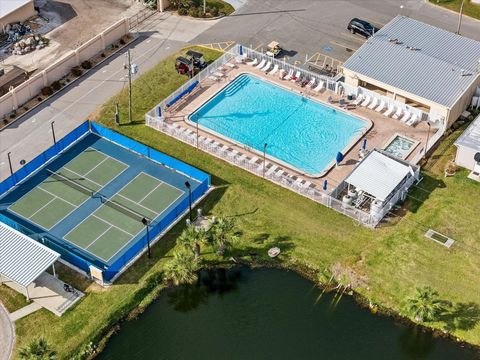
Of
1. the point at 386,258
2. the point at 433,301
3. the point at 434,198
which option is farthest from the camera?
the point at 434,198

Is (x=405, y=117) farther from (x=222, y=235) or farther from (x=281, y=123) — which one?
(x=222, y=235)

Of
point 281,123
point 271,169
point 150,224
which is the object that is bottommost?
point 150,224

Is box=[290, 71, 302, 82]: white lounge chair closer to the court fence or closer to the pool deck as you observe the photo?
the pool deck

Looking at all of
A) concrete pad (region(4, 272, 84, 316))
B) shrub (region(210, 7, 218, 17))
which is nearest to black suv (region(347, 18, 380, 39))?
shrub (region(210, 7, 218, 17))

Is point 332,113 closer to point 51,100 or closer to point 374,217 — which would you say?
point 374,217

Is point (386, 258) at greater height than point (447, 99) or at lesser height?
lesser

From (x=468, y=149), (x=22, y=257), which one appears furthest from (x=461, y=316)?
(x=22, y=257)

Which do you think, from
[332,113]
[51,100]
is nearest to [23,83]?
[51,100]
